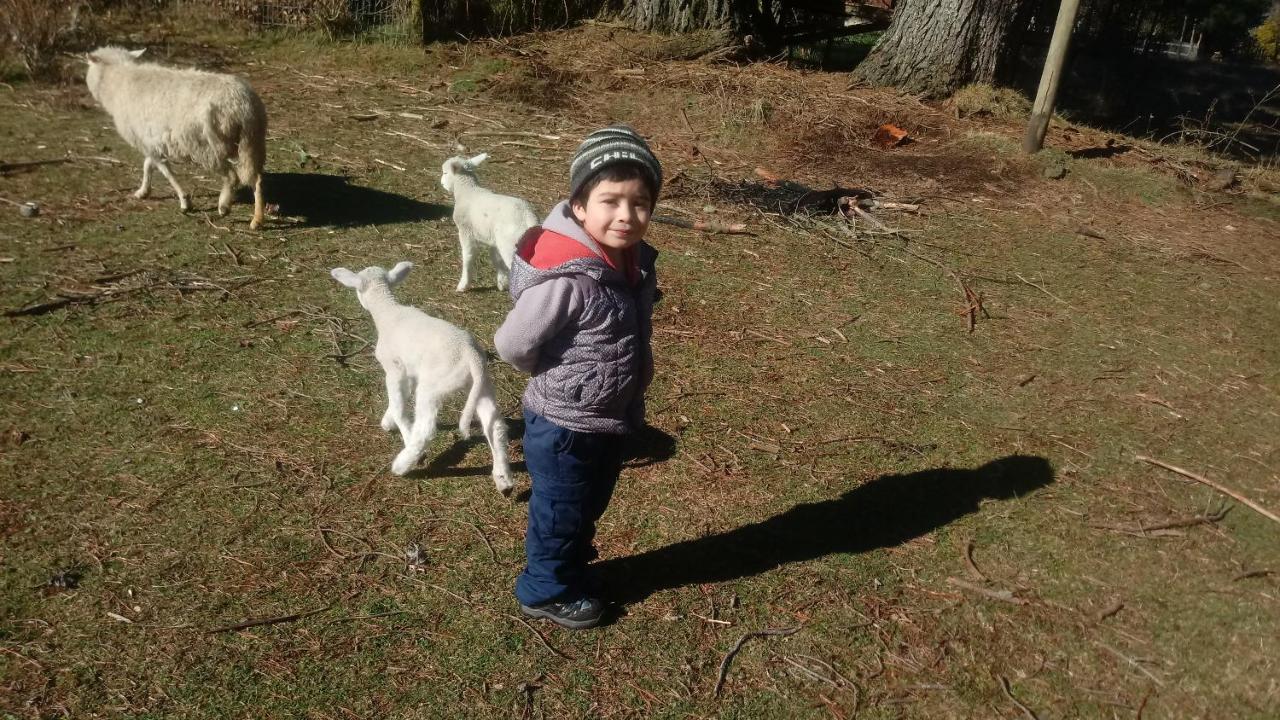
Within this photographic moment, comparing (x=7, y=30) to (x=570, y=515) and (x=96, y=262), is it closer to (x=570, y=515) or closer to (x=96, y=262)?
(x=96, y=262)

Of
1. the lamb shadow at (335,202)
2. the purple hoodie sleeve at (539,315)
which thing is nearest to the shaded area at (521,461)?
the purple hoodie sleeve at (539,315)

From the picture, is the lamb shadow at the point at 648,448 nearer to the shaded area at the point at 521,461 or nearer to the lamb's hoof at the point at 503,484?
the shaded area at the point at 521,461

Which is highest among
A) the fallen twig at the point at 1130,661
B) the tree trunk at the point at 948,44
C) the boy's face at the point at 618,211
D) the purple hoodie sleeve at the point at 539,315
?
the tree trunk at the point at 948,44

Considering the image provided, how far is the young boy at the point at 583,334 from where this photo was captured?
3178 mm

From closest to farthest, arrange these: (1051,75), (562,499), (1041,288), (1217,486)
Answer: (562,499)
(1217,486)
(1041,288)
(1051,75)

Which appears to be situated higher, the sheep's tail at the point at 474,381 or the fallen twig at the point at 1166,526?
the sheep's tail at the point at 474,381

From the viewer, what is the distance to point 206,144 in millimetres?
6770

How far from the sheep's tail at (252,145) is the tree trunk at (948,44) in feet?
26.3

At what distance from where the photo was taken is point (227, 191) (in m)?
7.14

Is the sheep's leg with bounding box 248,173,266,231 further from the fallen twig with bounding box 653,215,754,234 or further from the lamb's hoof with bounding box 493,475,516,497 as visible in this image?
the lamb's hoof with bounding box 493,475,516,497

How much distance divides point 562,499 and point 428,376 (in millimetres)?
1163

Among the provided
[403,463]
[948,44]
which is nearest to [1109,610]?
[403,463]

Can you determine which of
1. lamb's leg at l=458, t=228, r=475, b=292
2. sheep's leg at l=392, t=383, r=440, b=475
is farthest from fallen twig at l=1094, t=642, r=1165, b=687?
lamb's leg at l=458, t=228, r=475, b=292

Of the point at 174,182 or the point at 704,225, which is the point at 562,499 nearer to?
the point at 704,225
